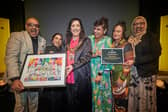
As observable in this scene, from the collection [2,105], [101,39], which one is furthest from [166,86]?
[2,105]

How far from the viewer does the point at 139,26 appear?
77.2 inches

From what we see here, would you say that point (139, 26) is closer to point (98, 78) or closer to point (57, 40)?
point (98, 78)

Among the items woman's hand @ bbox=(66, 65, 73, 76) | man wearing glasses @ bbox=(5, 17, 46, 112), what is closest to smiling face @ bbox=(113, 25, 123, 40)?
woman's hand @ bbox=(66, 65, 73, 76)

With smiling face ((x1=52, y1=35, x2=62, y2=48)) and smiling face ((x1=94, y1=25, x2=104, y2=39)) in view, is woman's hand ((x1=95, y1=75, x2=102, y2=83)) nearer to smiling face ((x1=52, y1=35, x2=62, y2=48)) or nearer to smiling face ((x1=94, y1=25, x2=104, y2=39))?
smiling face ((x1=94, y1=25, x2=104, y2=39))

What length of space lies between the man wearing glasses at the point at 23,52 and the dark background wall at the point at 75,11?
0.12 meters

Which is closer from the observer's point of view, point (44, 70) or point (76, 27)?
point (44, 70)

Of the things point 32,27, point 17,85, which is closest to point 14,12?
point 32,27

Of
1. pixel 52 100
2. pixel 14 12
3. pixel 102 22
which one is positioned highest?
pixel 14 12

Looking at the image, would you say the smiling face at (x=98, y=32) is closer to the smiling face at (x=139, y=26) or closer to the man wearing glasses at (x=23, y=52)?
the smiling face at (x=139, y=26)

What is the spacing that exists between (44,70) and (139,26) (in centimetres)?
144

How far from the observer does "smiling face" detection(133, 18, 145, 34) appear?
1954 mm

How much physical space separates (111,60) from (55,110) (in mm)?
1066

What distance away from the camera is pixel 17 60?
1911 mm

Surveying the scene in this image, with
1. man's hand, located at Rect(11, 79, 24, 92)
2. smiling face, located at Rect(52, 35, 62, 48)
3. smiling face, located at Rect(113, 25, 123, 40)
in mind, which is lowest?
man's hand, located at Rect(11, 79, 24, 92)
